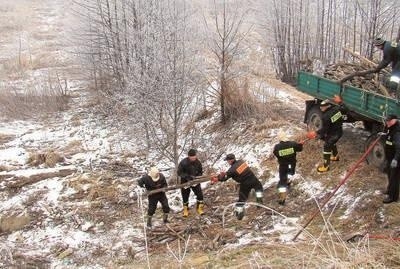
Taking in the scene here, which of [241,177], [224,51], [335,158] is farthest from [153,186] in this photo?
[224,51]

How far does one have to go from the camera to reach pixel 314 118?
11000 mm

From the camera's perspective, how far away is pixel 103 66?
65.4 feet

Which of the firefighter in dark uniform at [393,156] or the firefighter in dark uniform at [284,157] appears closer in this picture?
the firefighter in dark uniform at [393,156]

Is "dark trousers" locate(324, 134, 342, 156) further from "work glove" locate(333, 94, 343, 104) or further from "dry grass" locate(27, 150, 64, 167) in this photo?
"dry grass" locate(27, 150, 64, 167)

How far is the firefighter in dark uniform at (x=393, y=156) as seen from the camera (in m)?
7.43

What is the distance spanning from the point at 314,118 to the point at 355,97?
1758 millimetres

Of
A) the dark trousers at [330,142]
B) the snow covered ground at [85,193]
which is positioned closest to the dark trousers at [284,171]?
the snow covered ground at [85,193]

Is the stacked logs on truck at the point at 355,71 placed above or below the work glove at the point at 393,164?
above

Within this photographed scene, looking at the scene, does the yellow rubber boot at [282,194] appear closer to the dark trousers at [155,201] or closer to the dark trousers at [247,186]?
the dark trousers at [247,186]

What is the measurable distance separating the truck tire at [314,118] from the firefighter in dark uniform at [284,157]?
1.95 meters

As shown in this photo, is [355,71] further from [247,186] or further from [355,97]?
[247,186]

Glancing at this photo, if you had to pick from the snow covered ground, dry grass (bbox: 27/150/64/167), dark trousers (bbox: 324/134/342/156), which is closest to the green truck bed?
dark trousers (bbox: 324/134/342/156)

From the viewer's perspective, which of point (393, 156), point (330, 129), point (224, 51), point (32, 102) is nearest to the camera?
point (393, 156)

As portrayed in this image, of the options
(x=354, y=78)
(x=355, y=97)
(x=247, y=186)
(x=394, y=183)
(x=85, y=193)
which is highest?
(x=354, y=78)
